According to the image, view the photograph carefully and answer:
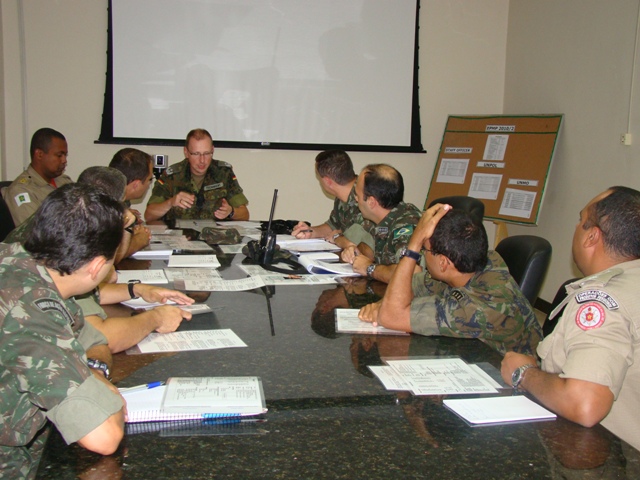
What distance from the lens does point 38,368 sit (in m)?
1.00

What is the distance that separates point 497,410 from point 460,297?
55cm

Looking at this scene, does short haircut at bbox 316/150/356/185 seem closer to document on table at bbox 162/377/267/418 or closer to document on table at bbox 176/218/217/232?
document on table at bbox 176/218/217/232

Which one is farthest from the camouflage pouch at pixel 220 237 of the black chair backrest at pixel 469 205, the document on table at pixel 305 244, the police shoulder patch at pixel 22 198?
the black chair backrest at pixel 469 205

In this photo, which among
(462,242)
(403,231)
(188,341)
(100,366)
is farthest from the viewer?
(403,231)

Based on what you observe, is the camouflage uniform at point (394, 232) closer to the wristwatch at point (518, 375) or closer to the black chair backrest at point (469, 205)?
the black chair backrest at point (469, 205)

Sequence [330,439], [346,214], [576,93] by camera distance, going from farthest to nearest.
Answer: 1. [576,93]
2. [346,214]
3. [330,439]

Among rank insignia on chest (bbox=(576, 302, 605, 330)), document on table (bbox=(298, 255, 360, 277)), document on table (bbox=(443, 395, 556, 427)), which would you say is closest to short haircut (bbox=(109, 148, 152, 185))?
document on table (bbox=(298, 255, 360, 277))

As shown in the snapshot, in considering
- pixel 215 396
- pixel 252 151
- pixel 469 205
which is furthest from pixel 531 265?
pixel 252 151

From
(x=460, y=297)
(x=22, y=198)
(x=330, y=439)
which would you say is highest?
(x=22, y=198)

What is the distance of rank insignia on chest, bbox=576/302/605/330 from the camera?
1307 millimetres

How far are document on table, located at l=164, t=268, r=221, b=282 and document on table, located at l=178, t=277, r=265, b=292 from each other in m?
0.06

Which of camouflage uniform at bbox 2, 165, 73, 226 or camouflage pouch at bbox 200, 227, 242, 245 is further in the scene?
camouflage uniform at bbox 2, 165, 73, 226

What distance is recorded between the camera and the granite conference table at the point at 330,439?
3.32 feet

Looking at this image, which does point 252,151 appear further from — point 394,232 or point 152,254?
point 394,232
